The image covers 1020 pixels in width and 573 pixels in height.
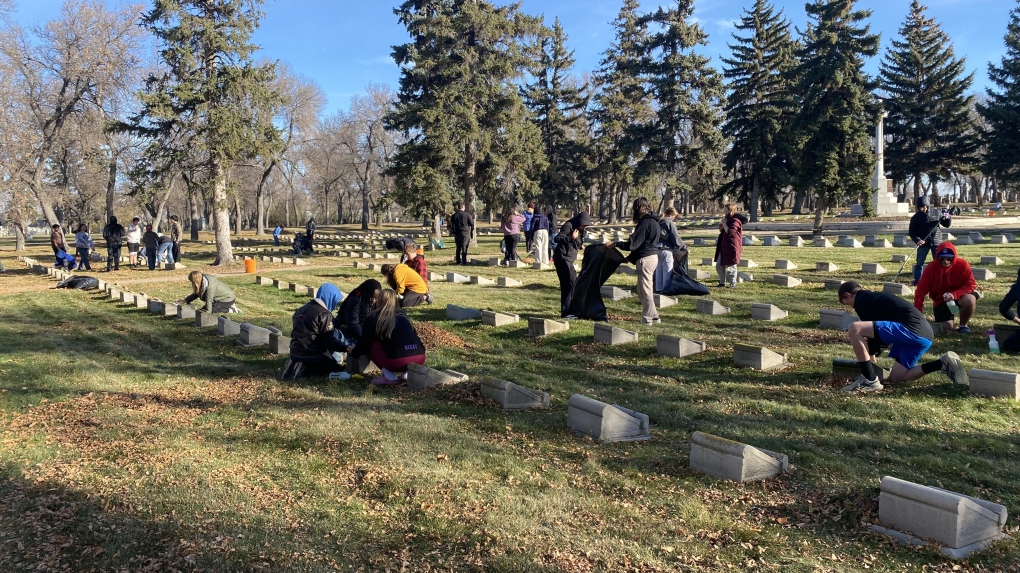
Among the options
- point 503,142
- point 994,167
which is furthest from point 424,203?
point 994,167

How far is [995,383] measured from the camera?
19.4 feet

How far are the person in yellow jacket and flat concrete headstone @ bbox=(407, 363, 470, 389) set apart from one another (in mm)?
3959

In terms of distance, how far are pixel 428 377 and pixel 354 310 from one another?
1.49 m

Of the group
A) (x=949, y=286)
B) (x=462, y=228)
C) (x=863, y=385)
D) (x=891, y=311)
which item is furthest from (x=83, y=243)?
(x=949, y=286)

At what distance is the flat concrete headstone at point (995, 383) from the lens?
5.82 meters

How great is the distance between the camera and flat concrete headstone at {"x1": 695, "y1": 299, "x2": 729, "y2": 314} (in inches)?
413

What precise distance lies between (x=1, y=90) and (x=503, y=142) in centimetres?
2104

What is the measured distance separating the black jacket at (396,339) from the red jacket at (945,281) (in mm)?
6106

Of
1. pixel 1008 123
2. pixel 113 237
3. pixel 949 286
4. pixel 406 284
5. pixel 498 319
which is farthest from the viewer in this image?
pixel 1008 123

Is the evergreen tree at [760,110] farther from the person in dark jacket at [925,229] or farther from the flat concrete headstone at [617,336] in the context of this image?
the flat concrete headstone at [617,336]

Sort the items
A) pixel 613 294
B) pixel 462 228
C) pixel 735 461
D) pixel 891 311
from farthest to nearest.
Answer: pixel 462 228 → pixel 613 294 → pixel 891 311 → pixel 735 461

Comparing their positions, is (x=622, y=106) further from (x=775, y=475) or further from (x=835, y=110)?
(x=775, y=475)

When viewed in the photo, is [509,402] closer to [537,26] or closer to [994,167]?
[537,26]

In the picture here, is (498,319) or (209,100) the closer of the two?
(498,319)
